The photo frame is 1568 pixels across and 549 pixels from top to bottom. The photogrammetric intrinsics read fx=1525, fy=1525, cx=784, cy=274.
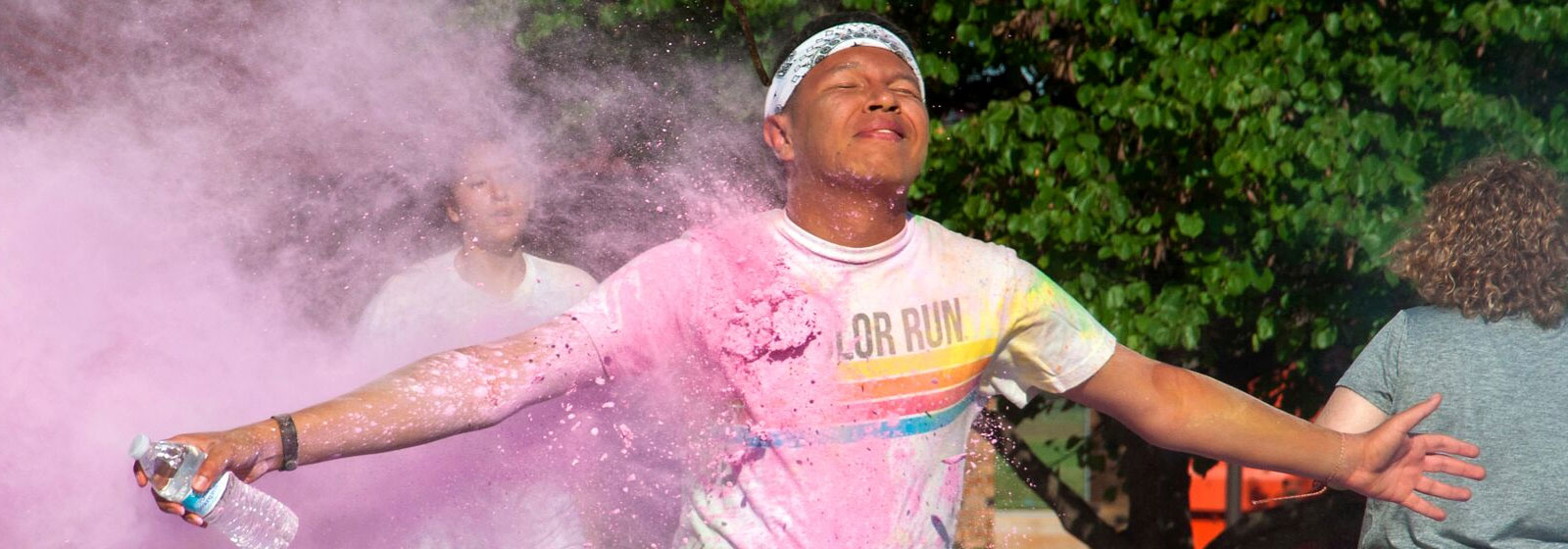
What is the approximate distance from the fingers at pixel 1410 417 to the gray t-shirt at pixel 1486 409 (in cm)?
25

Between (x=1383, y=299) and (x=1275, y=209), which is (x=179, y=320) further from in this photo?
(x=1383, y=299)

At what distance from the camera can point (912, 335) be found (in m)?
2.76

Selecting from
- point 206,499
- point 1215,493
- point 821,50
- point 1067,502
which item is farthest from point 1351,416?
point 1215,493

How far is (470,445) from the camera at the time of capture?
11.3ft

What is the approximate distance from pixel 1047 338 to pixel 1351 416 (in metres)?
0.99

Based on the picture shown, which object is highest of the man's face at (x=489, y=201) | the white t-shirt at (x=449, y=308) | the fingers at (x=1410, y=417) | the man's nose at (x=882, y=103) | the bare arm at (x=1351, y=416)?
the man's nose at (x=882, y=103)

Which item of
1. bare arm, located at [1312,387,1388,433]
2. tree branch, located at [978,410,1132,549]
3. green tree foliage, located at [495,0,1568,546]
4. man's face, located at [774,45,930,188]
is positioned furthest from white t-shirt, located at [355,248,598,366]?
tree branch, located at [978,410,1132,549]

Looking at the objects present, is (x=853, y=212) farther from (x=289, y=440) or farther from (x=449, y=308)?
(x=449, y=308)

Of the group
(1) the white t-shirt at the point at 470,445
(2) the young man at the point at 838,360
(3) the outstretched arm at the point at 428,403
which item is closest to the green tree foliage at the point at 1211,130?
(1) the white t-shirt at the point at 470,445

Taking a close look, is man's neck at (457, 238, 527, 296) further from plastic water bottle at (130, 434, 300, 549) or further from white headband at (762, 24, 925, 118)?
plastic water bottle at (130, 434, 300, 549)

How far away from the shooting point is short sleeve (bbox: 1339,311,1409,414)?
11.4ft

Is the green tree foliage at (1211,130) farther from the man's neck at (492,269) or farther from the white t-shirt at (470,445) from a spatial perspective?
the white t-shirt at (470,445)

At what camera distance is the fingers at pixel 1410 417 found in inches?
122

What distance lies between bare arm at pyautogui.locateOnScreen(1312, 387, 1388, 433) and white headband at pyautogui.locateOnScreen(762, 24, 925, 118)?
1.27 meters
